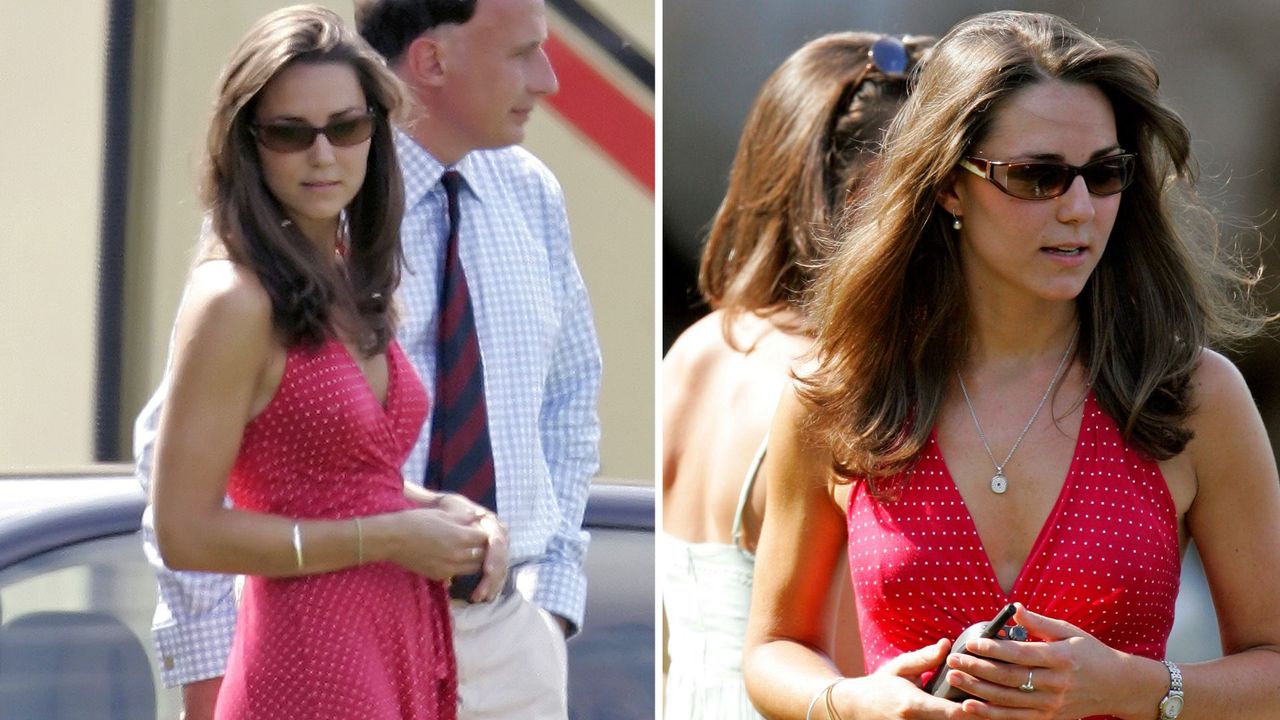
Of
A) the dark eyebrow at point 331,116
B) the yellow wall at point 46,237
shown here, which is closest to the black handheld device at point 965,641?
the dark eyebrow at point 331,116

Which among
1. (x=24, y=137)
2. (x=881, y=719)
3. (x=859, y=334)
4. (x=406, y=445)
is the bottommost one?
(x=881, y=719)

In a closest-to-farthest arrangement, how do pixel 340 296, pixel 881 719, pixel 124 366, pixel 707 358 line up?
pixel 881 719 < pixel 340 296 < pixel 124 366 < pixel 707 358

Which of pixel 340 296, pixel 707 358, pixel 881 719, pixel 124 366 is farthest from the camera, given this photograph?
pixel 707 358

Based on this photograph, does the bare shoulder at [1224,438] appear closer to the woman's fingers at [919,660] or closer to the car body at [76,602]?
the woman's fingers at [919,660]

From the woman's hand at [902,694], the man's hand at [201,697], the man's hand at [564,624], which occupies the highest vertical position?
the woman's hand at [902,694]

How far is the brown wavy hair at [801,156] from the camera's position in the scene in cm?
262

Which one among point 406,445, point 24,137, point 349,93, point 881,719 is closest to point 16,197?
point 24,137

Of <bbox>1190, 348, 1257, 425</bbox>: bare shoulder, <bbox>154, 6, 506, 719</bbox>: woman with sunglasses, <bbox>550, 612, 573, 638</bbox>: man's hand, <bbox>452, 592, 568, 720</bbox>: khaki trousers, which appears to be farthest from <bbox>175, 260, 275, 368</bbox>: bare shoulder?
<bbox>1190, 348, 1257, 425</bbox>: bare shoulder

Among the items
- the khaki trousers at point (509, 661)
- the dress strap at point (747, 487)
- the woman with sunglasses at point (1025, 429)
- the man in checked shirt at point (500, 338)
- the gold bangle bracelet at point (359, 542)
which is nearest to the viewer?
the woman with sunglasses at point (1025, 429)

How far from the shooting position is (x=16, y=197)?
2.03m

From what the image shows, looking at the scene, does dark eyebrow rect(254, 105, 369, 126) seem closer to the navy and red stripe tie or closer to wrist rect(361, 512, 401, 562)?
the navy and red stripe tie

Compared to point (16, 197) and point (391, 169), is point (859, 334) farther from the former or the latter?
point (16, 197)

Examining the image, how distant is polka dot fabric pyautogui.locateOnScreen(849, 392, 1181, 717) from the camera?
5.65 feet

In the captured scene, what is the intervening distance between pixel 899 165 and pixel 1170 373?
1.34 feet
